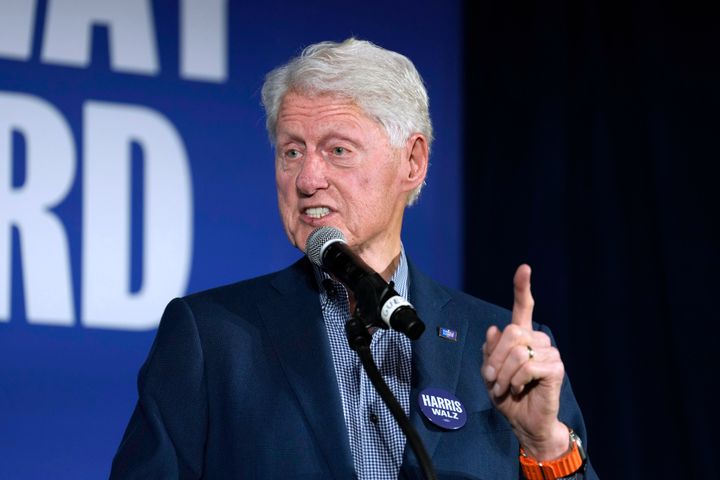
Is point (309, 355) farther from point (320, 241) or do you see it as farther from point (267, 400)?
point (320, 241)

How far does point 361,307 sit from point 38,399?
172cm

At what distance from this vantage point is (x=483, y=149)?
12.6 feet

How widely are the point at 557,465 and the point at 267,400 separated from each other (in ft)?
1.73

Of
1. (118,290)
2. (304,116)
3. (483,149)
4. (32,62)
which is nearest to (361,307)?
(304,116)

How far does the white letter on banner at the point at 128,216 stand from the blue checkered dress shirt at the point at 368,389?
1.11m

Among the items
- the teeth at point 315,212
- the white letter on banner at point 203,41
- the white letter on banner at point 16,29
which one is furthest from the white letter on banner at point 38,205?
the teeth at point 315,212

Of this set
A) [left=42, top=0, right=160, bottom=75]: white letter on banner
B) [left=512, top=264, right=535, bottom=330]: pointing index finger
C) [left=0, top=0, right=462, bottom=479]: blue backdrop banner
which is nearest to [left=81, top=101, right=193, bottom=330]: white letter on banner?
[left=0, top=0, right=462, bottom=479]: blue backdrop banner

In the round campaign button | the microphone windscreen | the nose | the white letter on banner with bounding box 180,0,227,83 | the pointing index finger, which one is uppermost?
the white letter on banner with bounding box 180,0,227,83

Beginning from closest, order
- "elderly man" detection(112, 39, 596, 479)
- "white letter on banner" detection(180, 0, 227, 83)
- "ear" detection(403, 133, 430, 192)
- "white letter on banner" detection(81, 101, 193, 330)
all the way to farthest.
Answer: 1. "elderly man" detection(112, 39, 596, 479)
2. "ear" detection(403, 133, 430, 192)
3. "white letter on banner" detection(81, 101, 193, 330)
4. "white letter on banner" detection(180, 0, 227, 83)

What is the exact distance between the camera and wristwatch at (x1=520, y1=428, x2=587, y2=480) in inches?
81.4

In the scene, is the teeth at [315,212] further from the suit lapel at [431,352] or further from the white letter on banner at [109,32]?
the white letter on banner at [109,32]

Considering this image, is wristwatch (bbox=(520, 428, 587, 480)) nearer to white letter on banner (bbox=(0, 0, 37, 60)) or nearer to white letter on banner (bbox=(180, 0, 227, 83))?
white letter on banner (bbox=(180, 0, 227, 83))

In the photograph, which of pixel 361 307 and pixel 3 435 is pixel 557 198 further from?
pixel 361 307

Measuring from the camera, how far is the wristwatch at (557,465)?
2.07m
